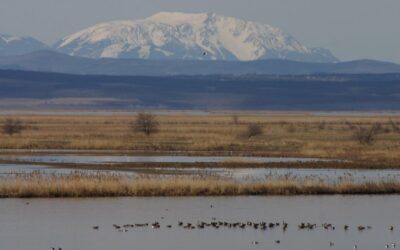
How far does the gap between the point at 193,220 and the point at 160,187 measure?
5204mm

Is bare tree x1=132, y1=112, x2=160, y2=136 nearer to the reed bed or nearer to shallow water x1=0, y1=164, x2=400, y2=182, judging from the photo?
shallow water x1=0, y1=164, x2=400, y2=182

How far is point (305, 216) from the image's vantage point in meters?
31.8

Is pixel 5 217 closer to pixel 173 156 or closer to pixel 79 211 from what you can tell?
pixel 79 211

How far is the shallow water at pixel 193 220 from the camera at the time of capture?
2662 cm

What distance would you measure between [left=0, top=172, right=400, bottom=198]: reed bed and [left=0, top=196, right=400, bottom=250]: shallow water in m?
0.70

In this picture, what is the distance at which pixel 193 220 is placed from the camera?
3062cm

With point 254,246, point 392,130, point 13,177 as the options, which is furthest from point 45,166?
point 392,130

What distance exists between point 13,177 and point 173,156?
16.4 m

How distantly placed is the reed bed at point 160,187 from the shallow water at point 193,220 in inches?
27.5

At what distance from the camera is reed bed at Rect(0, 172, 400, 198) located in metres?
34.9

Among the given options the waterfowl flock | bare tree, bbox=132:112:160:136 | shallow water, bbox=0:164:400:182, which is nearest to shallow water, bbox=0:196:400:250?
the waterfowl flock

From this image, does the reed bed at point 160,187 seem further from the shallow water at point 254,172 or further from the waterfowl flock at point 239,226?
the waterfowl flock at point 239,226

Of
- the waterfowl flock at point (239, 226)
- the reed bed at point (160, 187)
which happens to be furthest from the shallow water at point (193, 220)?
the reed bed at point (160, 187)

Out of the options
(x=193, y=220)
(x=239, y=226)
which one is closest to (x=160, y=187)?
(x=193, y=220)
